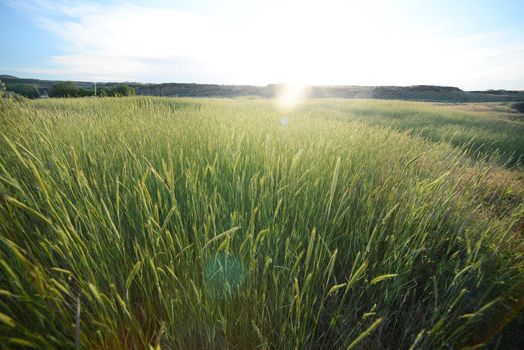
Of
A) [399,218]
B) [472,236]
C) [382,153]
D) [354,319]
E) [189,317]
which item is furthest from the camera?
[382,153]

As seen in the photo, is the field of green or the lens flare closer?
the field of green

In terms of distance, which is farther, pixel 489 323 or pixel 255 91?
pixel 255 91

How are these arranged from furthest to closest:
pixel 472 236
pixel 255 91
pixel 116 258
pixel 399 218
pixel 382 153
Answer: pixel 255 91, pixel 382 153, pixel 472 236, pixel 399 218, pixel 116 258

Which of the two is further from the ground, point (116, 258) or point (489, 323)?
point (116, 258)

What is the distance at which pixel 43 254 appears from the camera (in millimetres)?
973

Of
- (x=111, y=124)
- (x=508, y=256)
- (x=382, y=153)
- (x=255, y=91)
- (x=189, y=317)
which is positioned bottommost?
(x=508, y=256)

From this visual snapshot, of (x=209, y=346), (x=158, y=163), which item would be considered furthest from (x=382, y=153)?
(x=209, y=346)

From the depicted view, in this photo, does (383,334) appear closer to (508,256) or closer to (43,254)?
(508,256)

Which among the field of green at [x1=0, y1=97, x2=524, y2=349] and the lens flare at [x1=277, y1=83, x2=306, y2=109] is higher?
the lens flare at [x1=277, y1=83, x2=306, y2=109]

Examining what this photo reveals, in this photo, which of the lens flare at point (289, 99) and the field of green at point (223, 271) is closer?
the field of green at point (223, 271)

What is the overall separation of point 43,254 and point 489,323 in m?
1.77

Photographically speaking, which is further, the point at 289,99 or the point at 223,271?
the point at 289,99

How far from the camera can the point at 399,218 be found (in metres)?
1.33

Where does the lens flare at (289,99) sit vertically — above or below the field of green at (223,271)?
above
